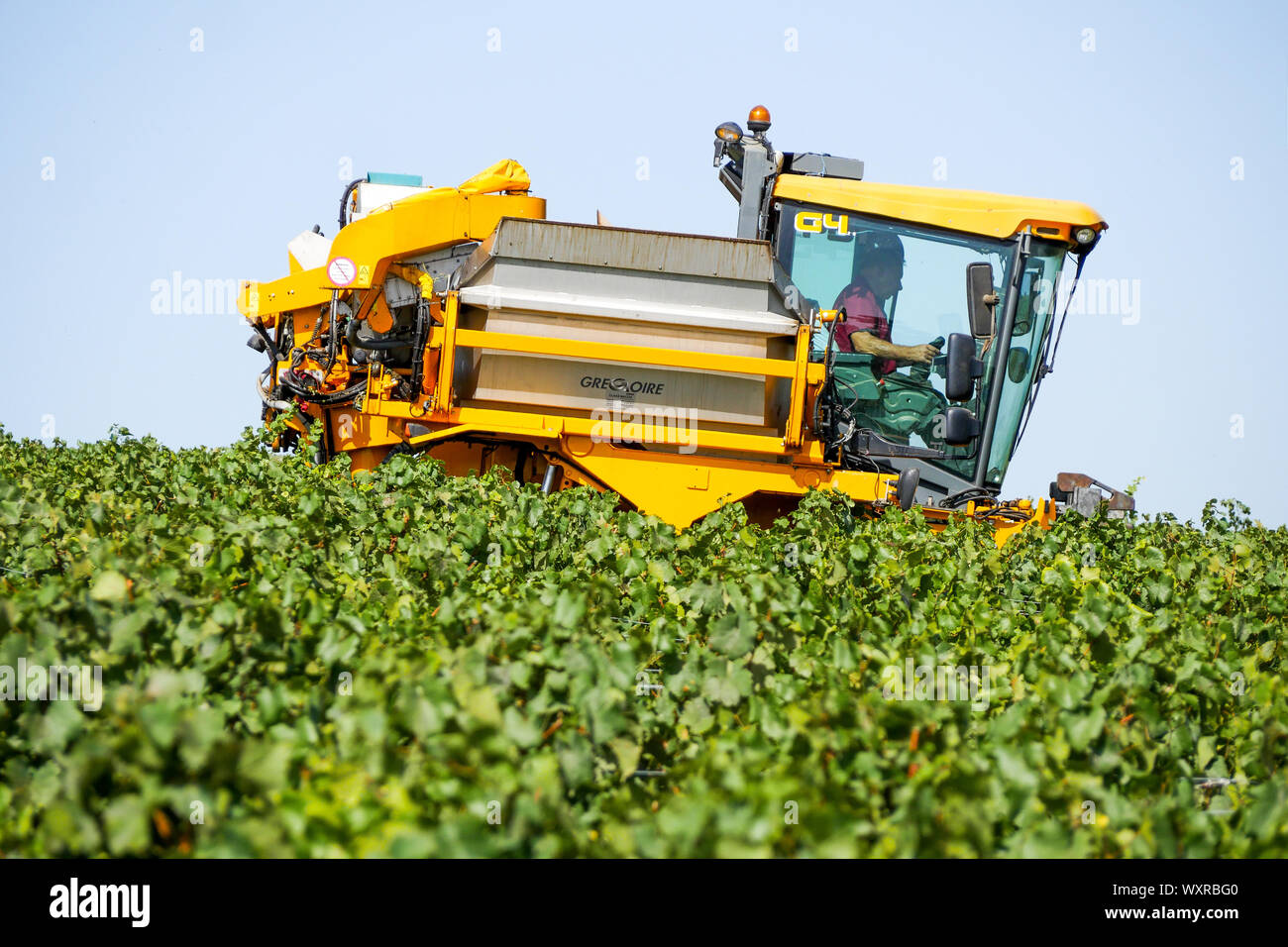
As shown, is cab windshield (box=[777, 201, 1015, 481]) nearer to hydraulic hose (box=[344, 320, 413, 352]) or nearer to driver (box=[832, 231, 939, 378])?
driver (box=[832, 231, 939, 378])

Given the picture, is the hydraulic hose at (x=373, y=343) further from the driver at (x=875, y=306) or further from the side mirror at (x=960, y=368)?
the side mirror at (x=960, y=368)

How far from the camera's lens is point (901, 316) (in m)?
9.63

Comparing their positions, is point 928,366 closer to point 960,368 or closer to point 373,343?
point 960,368

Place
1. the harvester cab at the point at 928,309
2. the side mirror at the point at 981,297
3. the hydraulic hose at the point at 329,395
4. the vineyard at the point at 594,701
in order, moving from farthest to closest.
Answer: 1. the hydraulic hose at the point at 329,395
2. the harvester cab at the point at 928,309
3. the side mirror at the point at 981,297
4. the vineyard at the point at 594,701

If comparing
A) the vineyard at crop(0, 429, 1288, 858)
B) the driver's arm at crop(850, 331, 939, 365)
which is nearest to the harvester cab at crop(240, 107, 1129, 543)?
the driver's arm at crop(850, 331, 939, 365)

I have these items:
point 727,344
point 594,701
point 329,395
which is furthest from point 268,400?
point 594,701

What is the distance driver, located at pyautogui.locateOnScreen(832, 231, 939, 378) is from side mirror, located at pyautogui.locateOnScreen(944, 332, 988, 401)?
1.57 ft

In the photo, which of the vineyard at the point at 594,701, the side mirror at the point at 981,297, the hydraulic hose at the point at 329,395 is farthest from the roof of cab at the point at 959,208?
the vineyard at the point at 594,701

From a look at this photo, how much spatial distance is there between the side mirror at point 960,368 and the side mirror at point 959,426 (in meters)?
0.21

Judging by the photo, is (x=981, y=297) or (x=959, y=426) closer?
(x=981, y=297)

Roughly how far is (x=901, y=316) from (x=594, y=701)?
6.85 meters

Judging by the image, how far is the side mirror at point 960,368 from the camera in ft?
30.0
